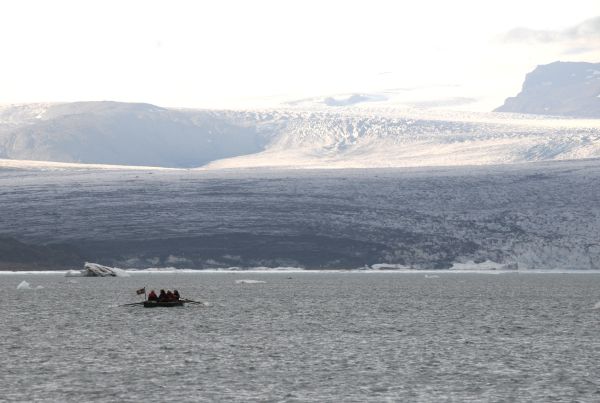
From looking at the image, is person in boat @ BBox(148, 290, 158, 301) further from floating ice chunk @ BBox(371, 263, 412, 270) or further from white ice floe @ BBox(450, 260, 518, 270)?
white ice floe @ BBox(450, 260, 518, 270)

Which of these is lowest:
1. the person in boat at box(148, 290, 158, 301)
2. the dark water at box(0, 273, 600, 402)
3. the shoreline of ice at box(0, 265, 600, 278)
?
the shoreline of ice at box(0, 265, 600, 278)

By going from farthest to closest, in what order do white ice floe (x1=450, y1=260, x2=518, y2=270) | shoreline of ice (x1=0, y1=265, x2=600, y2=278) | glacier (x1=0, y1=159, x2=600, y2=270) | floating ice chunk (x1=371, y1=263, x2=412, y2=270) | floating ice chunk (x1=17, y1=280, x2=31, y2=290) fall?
glacier (x1=0, y1=159, x2=600, y2=270) < floating ice chunk (x1=371, y1=263, x2=412, y2=270) < white ice floe (x1=450, y1=260, x2=518, y2=270) < shoreline of ice (x1=0, y1=265, x2=600, y2=278) < floating ice chunk (x1=17, y1=280, x2=31, y2=290)

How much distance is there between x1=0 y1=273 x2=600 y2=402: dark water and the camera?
916 inches

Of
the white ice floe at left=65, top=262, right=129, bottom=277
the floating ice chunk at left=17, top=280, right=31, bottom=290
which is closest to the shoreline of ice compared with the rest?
the white ice floe at left=65, top=262, right=129, bottom=277

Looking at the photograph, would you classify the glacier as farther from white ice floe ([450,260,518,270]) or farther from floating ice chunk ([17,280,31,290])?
floating ice chunk ([17,280,31,290])

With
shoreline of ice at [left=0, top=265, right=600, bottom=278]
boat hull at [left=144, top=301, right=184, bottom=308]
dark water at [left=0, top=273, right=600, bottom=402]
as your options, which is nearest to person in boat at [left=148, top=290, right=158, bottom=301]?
boat hull at [left=144, top=301, right=184, bottom=308]

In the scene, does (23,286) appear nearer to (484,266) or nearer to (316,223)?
(316,223)

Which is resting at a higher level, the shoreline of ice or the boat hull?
the boat hull

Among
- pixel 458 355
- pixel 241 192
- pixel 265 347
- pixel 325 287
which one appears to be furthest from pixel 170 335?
pixel 241 192

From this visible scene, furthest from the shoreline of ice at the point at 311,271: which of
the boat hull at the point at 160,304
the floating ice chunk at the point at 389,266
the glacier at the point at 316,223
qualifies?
the boat hull at the point at 160,304

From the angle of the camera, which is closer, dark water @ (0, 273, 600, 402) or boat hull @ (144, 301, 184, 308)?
dark water @ (0, 273, 600, 402)

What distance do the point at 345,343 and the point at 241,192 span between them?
3856 inches

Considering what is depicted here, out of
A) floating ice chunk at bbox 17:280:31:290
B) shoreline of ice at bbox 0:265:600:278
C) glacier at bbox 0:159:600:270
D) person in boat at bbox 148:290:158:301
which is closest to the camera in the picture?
person in boat at bbox 148:290:158:301

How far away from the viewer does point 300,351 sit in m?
31.1
